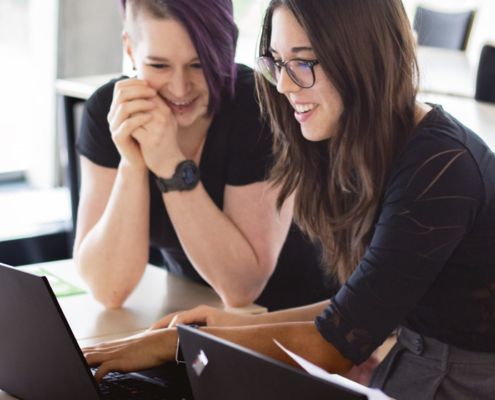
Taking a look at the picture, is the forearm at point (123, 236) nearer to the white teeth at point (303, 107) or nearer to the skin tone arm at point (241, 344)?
the skin tone arm at point (241, 344)

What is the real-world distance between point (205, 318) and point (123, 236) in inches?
15.6

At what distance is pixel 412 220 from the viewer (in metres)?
0.89

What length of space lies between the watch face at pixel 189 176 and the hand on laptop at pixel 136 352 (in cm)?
50

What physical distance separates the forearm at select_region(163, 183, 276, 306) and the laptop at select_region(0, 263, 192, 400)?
0.45m

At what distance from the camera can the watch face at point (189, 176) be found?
4.77 ft

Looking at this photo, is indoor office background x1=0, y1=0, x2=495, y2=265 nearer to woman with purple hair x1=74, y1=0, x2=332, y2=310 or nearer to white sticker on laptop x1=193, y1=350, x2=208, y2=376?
woman with purple hair x1=74, y1=0, x2=332, y2=310

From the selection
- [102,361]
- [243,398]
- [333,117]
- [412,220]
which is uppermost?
[333,117]

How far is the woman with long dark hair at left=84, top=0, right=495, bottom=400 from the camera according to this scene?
90 cm

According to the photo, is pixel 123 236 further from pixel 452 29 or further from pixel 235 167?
pixel 452 29

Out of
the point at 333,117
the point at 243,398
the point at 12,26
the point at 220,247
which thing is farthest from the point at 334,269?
the point at 12,26

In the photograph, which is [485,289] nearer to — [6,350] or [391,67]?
[391,67]

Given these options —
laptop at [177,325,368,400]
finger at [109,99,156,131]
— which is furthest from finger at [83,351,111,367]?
finger at [109,99,156,131]

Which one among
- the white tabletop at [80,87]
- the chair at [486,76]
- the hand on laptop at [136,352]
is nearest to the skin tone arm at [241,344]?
the hand on laptop at [136,352]

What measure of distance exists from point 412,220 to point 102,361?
0.56m
